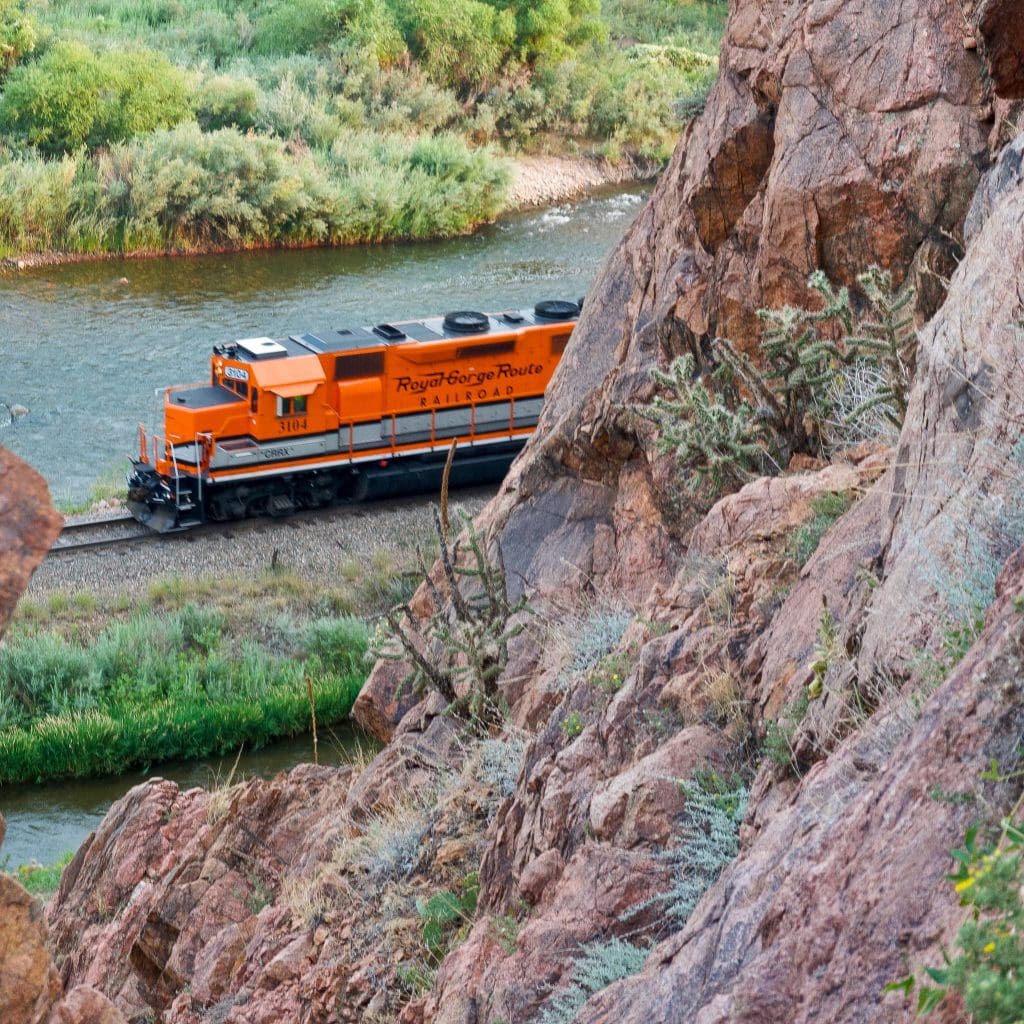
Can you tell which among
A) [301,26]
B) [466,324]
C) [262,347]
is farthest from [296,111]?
[262,347]

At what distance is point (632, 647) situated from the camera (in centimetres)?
873

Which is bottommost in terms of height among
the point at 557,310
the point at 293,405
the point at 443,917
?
the point at 293,405

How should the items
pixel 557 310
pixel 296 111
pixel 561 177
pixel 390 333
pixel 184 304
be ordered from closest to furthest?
pixel 390 333, pixel 557 310, pixel 184 304, pixel 296 111, pixel 561 177

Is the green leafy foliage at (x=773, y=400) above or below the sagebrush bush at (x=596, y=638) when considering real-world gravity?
above

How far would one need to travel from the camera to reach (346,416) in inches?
974

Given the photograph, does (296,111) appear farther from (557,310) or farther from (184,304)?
(557,310)

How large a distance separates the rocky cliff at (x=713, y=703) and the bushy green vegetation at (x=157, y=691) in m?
6.36

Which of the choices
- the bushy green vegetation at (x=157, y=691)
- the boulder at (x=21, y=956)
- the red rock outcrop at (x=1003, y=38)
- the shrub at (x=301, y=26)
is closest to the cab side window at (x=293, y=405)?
the bushy green vegetation at (x=157, y=691)

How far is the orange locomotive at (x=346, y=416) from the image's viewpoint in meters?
24.0

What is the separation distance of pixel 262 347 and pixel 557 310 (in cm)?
557

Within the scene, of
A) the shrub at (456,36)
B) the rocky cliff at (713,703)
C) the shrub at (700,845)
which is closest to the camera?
the rocky cliff at (713,703)

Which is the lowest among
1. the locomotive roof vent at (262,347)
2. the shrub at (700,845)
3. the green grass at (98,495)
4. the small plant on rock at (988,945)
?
the green grass at (98,495)

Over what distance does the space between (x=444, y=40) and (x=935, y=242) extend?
44925 millimetres

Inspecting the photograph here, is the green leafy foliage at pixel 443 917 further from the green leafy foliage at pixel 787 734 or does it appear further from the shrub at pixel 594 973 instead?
the green leafy foliage at pixel 787 734
